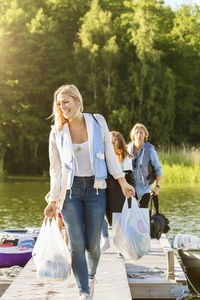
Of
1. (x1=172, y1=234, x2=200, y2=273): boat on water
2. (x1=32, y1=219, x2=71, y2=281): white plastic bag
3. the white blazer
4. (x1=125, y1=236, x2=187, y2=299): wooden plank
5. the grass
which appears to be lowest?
the grass

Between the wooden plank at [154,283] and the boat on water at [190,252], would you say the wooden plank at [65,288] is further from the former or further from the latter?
the boat on water at [190,252]

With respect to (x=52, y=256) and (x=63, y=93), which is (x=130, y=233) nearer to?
(x=52, y=256)

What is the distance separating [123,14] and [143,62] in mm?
6279

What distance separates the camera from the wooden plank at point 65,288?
15.6 ft

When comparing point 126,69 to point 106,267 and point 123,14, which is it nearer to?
point 123,14

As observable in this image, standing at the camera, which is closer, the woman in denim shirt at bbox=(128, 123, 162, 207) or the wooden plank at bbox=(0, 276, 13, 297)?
the wooden plank at bbox=(0, 276, 13, 297)

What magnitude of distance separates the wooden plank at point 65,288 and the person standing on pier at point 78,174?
82 cm

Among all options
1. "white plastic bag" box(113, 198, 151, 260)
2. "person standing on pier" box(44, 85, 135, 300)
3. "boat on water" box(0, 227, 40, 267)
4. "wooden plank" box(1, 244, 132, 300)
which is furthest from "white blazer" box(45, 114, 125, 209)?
"boat on water" box(0, 227, 40, 267)

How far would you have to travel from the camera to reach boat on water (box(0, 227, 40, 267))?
265 inches

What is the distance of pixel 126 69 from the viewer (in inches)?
1473

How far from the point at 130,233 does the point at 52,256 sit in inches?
24.6

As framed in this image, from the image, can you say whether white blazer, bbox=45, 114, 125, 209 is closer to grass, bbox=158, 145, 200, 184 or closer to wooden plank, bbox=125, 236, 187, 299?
wooden plank, bbox=125, 236, 187, 299

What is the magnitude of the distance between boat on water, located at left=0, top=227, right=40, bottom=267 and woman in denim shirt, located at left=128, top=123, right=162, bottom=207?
1.53m

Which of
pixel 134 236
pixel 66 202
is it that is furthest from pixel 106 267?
pixel 66 202
